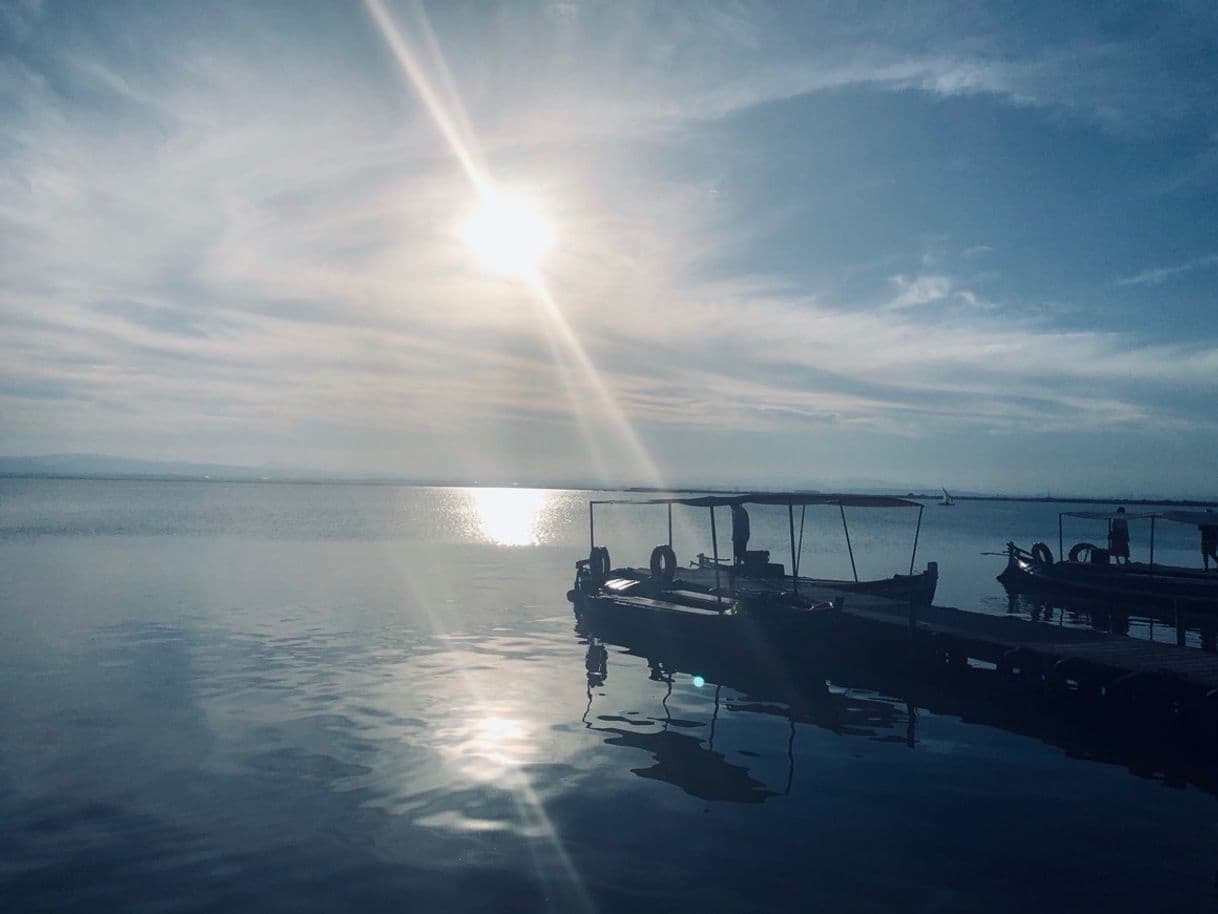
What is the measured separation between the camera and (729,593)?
29.2 meters

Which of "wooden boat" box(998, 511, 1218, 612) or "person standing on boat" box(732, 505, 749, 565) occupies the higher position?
"person standing on boat" box(732, 505, 749, 565)

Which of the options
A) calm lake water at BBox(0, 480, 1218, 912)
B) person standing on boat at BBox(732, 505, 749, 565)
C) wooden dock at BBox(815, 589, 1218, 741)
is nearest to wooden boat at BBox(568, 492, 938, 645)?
person standing on boat at BBox(732, 505, 749, 565)

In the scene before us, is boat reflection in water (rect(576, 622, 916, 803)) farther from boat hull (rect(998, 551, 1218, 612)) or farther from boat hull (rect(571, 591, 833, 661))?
boat hull (rect(998, 551, 1218, 612))

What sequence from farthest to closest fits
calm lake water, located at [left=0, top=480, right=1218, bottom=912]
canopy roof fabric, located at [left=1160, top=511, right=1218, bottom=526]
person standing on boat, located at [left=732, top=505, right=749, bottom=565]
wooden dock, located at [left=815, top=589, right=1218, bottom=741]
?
person standing on boat, located at [left=732, top=505, right=749, bottom=565] → canopy roof fabric, located at [left=1160, top=511, right=1218, bottom=526] → wooden dock, located at [left=815, top=589, right=1218, bottom=741] → calm lake water, located at [left=0, top=480, right=1218, bottom=912]

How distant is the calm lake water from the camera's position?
1102cm

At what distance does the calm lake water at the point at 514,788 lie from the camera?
11023mm

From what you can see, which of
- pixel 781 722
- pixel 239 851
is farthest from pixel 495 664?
pixel 239 851

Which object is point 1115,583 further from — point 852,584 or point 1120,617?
point 852,584

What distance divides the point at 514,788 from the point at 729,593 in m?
15.8

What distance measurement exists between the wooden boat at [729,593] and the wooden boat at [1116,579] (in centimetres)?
1063

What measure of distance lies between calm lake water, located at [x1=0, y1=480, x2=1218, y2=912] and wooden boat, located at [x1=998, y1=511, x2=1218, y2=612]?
70.1 ft

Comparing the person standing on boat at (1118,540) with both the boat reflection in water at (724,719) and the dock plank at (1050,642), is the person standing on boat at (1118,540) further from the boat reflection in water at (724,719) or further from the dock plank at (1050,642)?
the boat reflection in water at (724,719)

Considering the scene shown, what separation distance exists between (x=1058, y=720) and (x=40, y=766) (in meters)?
21.9

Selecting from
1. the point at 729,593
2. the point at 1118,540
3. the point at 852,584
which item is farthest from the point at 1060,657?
the point at 1118,540
